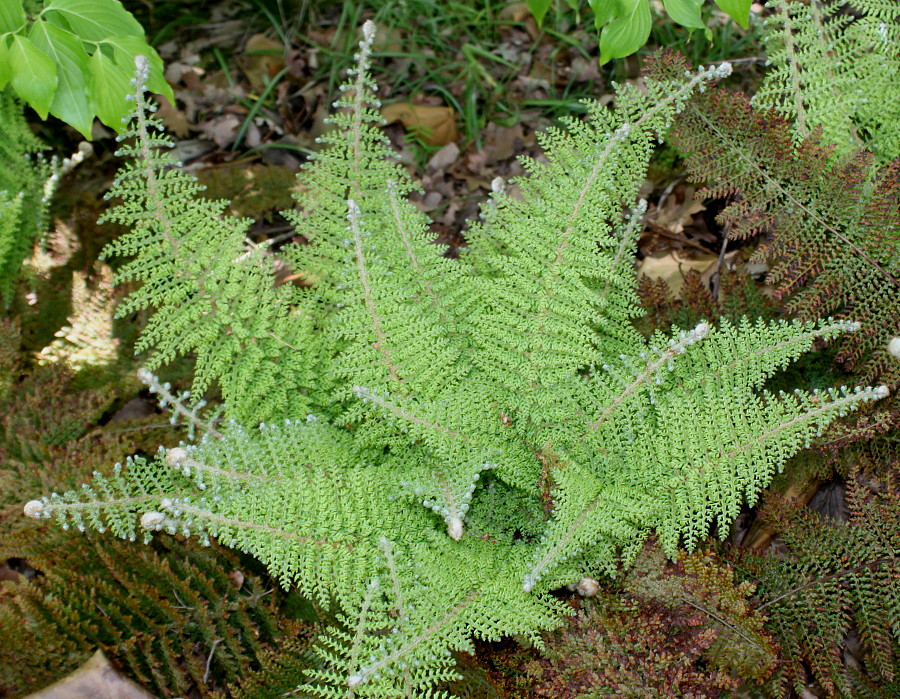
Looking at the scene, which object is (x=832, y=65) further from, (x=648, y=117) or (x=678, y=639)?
(x=678, y=639)

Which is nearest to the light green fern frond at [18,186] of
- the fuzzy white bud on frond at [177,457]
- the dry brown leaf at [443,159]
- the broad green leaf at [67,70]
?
the broad green leaf at [67,70]

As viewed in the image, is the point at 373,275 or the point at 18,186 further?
the point at 18,186

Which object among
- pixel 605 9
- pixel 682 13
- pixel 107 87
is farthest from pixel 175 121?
pixel 682 13

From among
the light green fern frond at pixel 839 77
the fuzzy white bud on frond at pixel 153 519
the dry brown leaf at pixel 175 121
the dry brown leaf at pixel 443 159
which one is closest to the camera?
the fuzzy white bud on frond at pixel 153 519

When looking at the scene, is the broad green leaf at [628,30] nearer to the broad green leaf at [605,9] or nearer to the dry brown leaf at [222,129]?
the broad green leaf at [605,9]

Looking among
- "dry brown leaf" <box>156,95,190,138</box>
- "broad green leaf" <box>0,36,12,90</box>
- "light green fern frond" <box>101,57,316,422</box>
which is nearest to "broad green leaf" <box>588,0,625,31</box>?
"light green fern frond" <box>101,57,316,422</box>

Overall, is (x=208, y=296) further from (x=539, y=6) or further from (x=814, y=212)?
(x=814, y=212)

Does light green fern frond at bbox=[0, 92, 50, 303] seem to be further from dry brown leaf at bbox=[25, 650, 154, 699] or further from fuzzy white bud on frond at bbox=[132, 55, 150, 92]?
dry brown leaf at bbox=[25, 650, 154, 699]
